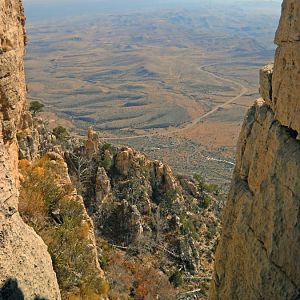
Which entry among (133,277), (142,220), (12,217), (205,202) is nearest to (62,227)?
(12,217)

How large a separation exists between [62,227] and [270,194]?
9583 mm

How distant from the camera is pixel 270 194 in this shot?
11.8 meters

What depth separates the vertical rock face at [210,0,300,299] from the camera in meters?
10.9

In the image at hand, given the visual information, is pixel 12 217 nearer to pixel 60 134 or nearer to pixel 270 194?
pixel 270 194

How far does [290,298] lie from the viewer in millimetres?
10422

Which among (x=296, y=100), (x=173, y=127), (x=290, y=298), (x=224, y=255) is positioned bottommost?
(x=173, y=127)

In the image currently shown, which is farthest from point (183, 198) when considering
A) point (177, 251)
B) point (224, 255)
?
point (224, 255)

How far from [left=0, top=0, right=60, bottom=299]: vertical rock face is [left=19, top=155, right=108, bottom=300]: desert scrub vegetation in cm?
350

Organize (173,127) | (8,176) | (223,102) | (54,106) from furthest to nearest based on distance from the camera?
(223,102) → (54,106) → (173,127) → (8,176)

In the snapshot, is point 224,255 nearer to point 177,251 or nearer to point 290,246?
point 290,246

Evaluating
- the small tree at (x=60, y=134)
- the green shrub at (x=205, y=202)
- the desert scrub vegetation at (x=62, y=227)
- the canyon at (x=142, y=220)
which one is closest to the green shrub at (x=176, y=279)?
the canyon at (x=142, y=220)

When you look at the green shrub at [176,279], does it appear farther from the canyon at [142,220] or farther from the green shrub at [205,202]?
the green shrub at [205,202]

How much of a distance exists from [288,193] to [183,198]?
2601cm

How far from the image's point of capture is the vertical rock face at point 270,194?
428 inches
